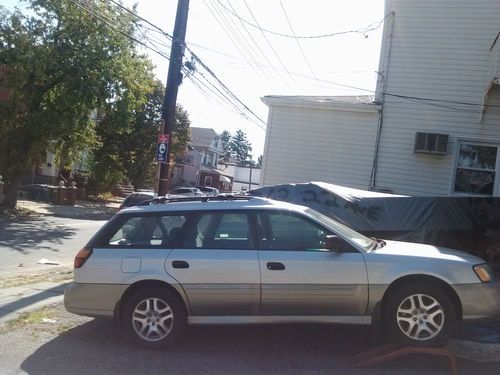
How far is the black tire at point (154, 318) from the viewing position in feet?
18.6

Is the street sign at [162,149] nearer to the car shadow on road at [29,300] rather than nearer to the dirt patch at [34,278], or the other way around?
the dirt patch at [34,278]

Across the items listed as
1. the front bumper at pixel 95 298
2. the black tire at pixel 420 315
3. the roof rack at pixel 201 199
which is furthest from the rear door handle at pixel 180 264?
the black tire at pixel 420 315

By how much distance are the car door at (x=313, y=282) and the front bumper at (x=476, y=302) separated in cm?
94

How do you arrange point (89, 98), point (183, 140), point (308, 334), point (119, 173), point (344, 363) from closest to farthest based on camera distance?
point (344, 363)
point (308, 334)
point (89, 98)
point (119, 173)
point (183, 140)

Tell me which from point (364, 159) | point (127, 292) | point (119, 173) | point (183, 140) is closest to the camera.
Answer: point (127, 292)

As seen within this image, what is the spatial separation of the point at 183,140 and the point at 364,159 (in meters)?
29.2

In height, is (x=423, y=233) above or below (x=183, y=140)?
below

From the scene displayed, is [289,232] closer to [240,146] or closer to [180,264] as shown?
[180,264]

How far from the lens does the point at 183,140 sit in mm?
41656

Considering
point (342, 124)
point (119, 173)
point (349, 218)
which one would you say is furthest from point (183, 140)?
point (349, 218)

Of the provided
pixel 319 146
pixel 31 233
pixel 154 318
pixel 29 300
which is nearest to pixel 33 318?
pixel 29 300

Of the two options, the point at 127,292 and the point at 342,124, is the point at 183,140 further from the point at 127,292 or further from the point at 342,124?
the point at 127,292

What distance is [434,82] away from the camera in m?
13.2

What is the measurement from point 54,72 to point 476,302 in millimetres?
19953
